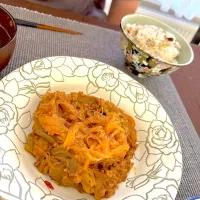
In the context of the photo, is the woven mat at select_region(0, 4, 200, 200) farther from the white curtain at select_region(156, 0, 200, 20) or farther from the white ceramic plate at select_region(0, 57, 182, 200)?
the white curtain at select_region(156, 0, 200, 20)

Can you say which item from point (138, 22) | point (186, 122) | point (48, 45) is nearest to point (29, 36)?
point (48, 45)

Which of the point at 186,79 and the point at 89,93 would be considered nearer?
the point at 89,93

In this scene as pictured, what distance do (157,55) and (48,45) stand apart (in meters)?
0.39

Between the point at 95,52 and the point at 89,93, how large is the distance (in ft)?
0.91

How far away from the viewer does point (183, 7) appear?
7.80 feet

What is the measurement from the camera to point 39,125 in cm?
74

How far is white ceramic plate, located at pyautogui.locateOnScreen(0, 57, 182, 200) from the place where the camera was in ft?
2.14

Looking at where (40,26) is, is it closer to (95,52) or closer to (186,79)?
(95,52)

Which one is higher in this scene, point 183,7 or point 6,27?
point 6,27

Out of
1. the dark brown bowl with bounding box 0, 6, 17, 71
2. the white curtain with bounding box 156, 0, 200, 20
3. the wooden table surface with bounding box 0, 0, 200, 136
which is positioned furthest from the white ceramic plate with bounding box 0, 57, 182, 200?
the white curtain with bounding box 156, 0, 200, 20

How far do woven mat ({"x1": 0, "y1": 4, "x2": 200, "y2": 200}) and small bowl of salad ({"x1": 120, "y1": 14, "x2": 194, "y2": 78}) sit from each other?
3.5 inches

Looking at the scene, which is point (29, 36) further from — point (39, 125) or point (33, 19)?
point (39, 125)

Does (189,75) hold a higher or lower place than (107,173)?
lower

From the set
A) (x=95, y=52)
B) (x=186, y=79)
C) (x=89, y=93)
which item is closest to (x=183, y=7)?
(x=186, y=79)
